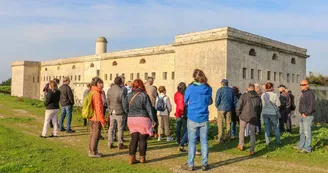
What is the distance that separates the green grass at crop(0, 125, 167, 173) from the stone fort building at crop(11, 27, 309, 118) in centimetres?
1317

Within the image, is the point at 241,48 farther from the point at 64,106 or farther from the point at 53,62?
the point at 53,62

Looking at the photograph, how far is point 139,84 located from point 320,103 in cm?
3045

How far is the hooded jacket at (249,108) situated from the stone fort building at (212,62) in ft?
37.1

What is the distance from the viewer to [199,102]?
659cm

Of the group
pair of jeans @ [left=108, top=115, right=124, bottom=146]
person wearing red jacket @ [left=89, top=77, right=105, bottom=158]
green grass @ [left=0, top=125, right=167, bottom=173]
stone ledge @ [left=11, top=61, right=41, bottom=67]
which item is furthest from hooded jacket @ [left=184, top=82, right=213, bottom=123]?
stone ledge @ [left=11, top=61, right=41, bottom=67]

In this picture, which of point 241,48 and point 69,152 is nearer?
point 69,152

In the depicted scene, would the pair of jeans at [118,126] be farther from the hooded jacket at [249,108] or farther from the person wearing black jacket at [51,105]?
the hooded jacket at [249,108]

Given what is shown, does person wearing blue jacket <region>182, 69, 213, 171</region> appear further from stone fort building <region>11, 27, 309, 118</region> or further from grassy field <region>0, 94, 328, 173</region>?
stone fort building <region>11, 27, 309, 118</region>

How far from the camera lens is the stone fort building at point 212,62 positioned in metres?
Result: 20.2

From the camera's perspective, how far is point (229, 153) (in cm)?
851

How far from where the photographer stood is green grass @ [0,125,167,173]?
6.53 metres

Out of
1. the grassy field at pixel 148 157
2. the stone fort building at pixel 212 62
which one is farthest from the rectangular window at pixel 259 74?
the grassy field at pixel 148 157

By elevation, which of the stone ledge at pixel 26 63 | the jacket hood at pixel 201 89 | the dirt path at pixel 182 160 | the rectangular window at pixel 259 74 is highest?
the stone ledge at pixel 26 63

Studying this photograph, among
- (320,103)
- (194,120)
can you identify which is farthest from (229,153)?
(320,103)
